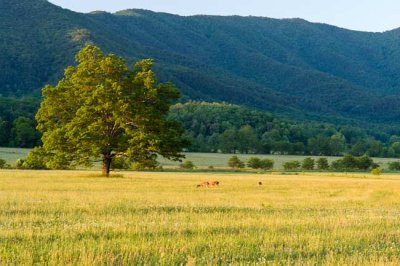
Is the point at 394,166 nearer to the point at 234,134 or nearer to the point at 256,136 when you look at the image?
the point at 256,136

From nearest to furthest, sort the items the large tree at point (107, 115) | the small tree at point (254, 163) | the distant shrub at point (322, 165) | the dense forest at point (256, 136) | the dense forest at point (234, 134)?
the large tree at point (107, 115)
the small tree at point (254, 163)
the distant shrub at point (322, 165)
the dense forest at point (234, 134)
the dense forest at point (256, 136)

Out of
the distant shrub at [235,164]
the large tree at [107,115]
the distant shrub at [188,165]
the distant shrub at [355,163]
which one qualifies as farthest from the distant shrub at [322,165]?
the large tree at [107,115]

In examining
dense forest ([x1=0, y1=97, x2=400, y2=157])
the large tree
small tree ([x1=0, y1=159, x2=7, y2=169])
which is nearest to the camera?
the large tree

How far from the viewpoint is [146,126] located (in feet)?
185

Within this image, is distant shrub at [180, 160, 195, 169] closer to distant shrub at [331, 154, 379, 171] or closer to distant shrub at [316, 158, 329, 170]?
distant shrub at [316, 158, 329, 170]

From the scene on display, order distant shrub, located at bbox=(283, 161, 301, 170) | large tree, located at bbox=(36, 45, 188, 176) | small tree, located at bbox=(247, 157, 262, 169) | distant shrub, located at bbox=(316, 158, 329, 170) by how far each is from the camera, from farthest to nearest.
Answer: distant shrub, located at bbox=(316, 158, 329, 170), distant shrub, located at bbox=(283, 161, 301, 170), small tree, located at bbox=(247, 157, 262, 169), large tree, located at bbox=(36, 45, 188, 176)

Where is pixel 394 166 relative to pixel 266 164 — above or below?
above

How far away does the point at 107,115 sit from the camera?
188 ft

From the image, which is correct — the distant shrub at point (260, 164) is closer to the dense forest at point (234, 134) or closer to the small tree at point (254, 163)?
the small tree at point (254, 163)

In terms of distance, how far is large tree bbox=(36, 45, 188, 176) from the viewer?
55000 millimetres

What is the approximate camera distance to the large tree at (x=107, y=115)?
180ft

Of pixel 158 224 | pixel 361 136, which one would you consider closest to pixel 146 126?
pixel 158 224

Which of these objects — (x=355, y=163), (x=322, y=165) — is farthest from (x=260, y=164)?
(x=355, y=163)

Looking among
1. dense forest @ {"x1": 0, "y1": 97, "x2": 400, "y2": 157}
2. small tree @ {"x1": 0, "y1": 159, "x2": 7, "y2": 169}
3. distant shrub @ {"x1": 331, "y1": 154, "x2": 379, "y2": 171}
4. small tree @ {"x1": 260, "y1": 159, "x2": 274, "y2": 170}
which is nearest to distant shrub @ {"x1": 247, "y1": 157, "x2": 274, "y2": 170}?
small tree @ {"x1": 260, "y1": 159, "x2": 274, "y2": 170}
